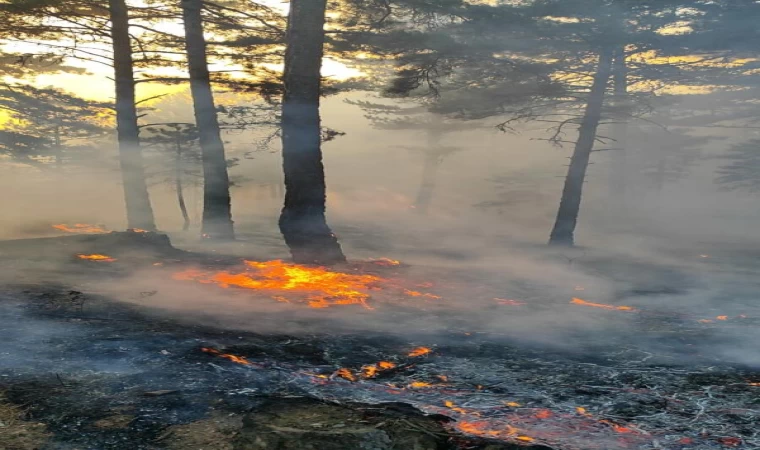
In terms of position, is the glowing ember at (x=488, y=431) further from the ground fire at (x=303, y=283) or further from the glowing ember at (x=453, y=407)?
the ground fire at (x=303, y=283)

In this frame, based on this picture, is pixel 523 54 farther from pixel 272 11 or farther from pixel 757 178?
pixel 757 178

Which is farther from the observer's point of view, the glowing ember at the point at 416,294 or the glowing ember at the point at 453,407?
the glowing ember at the point at 416,294

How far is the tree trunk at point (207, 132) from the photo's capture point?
562 inches

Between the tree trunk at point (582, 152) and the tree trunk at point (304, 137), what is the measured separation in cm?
789

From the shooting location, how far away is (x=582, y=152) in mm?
17016

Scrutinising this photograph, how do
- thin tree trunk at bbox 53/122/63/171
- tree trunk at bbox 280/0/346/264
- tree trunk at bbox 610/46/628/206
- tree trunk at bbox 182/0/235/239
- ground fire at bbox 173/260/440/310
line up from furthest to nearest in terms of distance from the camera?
thin tree trunk at bbox 53/122/63/171 → tree trunk at bbox 610/46/628/206 → tree trunk at bbox 182/0/235/239 → tree trunk at bbox 280/0/346/264 → ground fire at bbox 173/260/440/310

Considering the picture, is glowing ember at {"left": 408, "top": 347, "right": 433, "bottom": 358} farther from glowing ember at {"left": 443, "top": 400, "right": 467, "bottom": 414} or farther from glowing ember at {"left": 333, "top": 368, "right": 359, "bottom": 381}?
glowing ember at {"left": 443, "top": 400, "right": 467, "bottom": 414}

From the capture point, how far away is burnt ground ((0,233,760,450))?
3662 mm

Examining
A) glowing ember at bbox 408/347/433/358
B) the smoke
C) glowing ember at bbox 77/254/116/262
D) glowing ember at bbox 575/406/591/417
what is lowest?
the smoke

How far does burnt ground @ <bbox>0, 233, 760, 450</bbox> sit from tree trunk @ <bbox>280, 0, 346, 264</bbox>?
4544 mm

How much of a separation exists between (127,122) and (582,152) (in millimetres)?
12120

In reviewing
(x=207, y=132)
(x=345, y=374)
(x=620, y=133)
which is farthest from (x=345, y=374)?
(x=620, y=133)

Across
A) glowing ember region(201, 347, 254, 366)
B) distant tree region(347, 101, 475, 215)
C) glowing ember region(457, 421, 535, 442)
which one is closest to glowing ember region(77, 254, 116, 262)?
glowing ember region(201, 347, 254, 366)

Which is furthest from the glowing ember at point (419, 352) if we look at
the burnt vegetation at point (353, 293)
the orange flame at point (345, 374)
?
the orange flame at point (345, 374)
